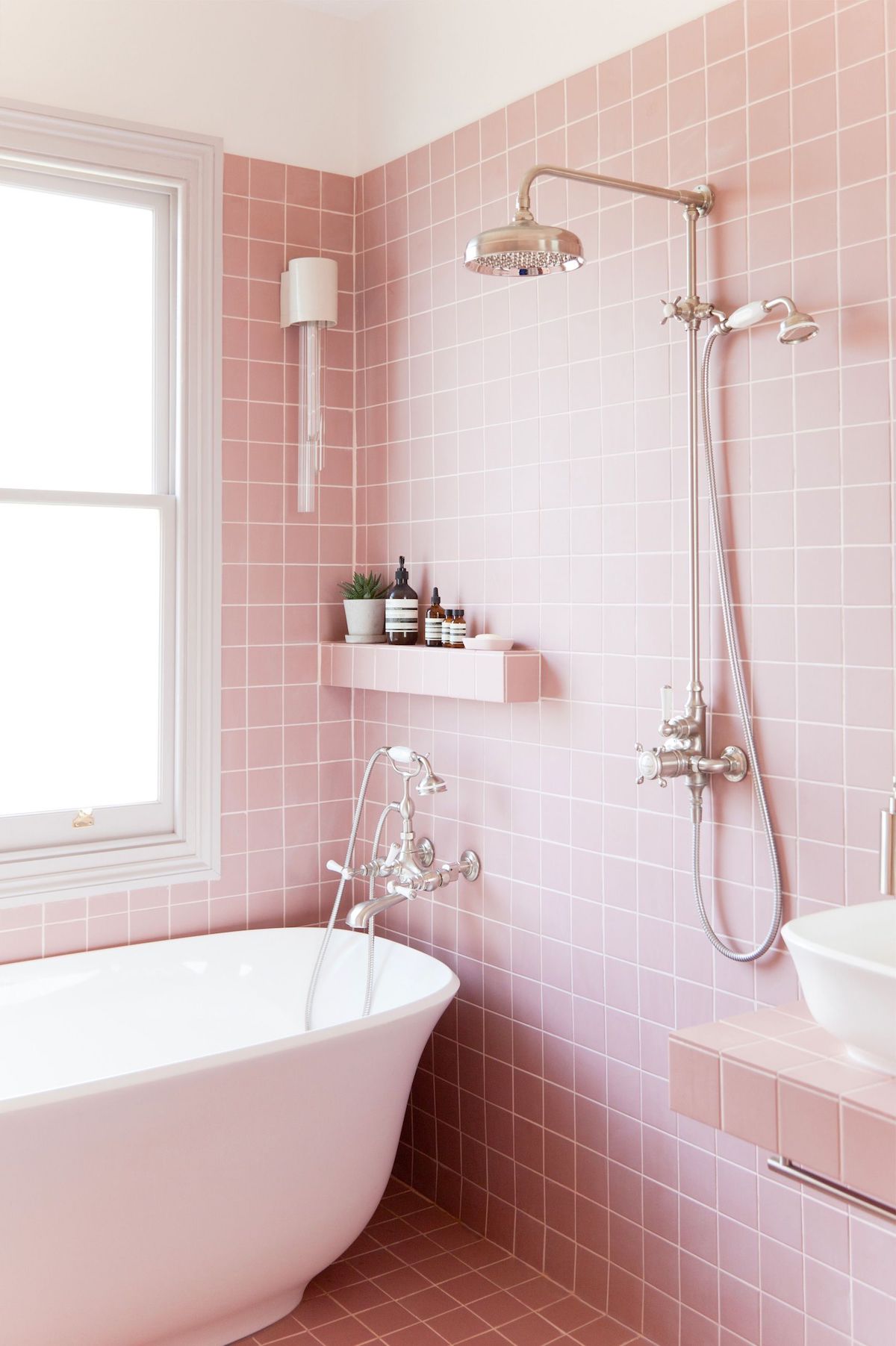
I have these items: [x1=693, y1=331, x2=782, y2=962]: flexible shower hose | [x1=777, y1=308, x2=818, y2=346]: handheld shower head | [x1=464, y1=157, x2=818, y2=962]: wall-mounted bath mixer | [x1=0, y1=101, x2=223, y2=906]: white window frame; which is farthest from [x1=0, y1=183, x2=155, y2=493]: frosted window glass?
[x1=777, y1=308, x2=818, y2=346]: handheld shower head

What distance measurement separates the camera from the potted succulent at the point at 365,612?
3174 millimetres

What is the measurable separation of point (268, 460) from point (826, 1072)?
2248mm

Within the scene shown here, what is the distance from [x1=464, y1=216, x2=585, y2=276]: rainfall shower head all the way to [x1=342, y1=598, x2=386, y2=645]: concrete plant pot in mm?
1300

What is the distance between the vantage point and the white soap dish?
2.67m

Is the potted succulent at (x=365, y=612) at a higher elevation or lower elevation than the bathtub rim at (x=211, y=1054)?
higher

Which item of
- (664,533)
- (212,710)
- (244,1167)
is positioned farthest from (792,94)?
(244,1167)

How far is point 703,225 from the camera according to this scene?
87.7 inches

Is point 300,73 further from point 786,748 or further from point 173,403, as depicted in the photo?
point 786,748

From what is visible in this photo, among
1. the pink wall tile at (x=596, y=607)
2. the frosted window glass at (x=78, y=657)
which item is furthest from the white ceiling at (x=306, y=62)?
the frosted window glass at (x=78, y=657)

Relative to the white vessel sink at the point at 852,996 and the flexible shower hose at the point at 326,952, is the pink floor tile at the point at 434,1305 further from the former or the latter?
the white vessel sink at the point at 852,996

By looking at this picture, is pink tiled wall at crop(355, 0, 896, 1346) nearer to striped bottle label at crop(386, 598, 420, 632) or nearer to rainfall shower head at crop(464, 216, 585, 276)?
striped bottle label at crop(386, 598, 420, 632)

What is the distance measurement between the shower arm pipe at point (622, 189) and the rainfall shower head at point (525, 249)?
1.9 inches

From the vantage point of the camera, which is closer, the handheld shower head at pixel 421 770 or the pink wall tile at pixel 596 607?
the pink wall tile at pixel 596 607

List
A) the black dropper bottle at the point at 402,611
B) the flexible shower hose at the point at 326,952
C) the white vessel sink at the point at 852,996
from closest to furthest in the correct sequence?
the white vessel sink at the point at 852,996
the flexible shower hose at the point at 326,952
the black dropper bottle at the point at 402,611
